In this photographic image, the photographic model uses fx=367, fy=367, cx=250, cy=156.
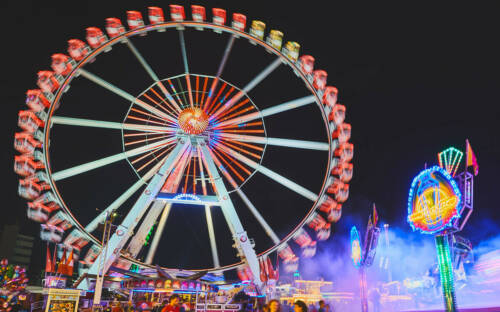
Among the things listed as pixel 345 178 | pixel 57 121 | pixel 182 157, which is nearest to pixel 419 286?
pixel 345 178

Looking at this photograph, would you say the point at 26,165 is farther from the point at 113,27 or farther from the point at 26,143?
the point at 113,27

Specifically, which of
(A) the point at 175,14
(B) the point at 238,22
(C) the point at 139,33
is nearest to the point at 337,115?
(B) the point at 238,22

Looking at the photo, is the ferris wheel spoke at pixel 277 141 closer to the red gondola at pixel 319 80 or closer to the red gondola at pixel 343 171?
the red gondola at pixel 343 171

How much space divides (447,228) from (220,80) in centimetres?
1282

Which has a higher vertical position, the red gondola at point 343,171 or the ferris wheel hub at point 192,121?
the ferris wheel hub at point 192,121

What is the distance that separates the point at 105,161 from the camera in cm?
1834

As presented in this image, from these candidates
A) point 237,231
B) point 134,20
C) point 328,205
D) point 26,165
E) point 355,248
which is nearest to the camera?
point 26,165

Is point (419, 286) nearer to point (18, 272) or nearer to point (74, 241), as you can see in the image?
point (74, 241)

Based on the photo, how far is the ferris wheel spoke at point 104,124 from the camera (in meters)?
18.0

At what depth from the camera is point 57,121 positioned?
59.3ft

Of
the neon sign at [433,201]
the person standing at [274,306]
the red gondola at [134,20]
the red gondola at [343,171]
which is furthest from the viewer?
the red gondola at [343,171]

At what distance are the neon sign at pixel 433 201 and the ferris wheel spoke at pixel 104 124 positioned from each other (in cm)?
1222

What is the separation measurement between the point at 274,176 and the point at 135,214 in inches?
285

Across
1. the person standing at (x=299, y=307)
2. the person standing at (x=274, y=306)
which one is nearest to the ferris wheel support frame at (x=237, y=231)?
the person standing at (x=274, y=306)
